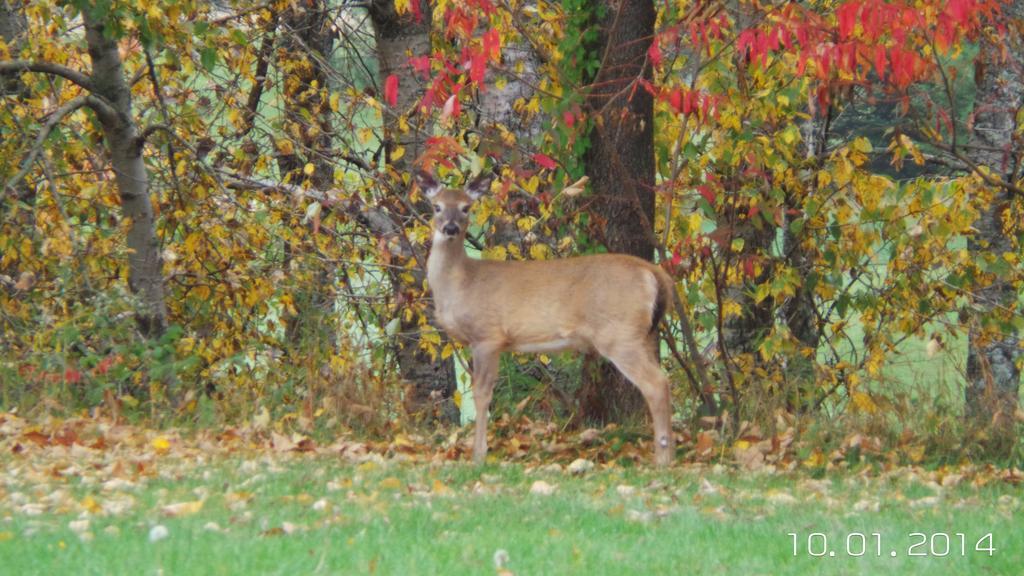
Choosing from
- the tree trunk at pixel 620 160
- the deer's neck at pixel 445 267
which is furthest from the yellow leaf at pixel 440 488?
the tree trunk at pixel 620 160

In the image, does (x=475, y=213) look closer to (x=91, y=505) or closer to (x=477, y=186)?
(x=477, y=186)

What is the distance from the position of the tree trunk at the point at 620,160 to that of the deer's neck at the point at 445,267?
105 centimetres

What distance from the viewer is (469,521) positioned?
5.45 m

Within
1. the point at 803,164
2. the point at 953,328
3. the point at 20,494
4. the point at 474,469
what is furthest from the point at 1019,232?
the point at 20,494

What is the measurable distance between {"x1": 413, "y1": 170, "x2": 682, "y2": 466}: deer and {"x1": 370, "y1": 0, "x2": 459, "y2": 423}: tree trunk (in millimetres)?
2794

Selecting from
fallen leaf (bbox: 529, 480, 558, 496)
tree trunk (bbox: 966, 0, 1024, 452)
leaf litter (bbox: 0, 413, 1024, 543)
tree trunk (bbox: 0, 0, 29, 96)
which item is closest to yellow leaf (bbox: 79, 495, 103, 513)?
leaf litter (bbox: 0, 413, 1024, 543)

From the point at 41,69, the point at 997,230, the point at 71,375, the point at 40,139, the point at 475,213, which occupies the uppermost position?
the point at 41,69

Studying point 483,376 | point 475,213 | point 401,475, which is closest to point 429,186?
point 483,376

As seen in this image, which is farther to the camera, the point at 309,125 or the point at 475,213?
the point at 309,125

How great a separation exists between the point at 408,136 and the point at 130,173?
9.13ft

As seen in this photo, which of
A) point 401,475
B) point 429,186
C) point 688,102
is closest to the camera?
point 401,475

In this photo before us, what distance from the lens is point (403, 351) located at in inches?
500

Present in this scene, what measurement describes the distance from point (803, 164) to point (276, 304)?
426 cm

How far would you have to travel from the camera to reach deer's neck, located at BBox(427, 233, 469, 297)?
848 cm
